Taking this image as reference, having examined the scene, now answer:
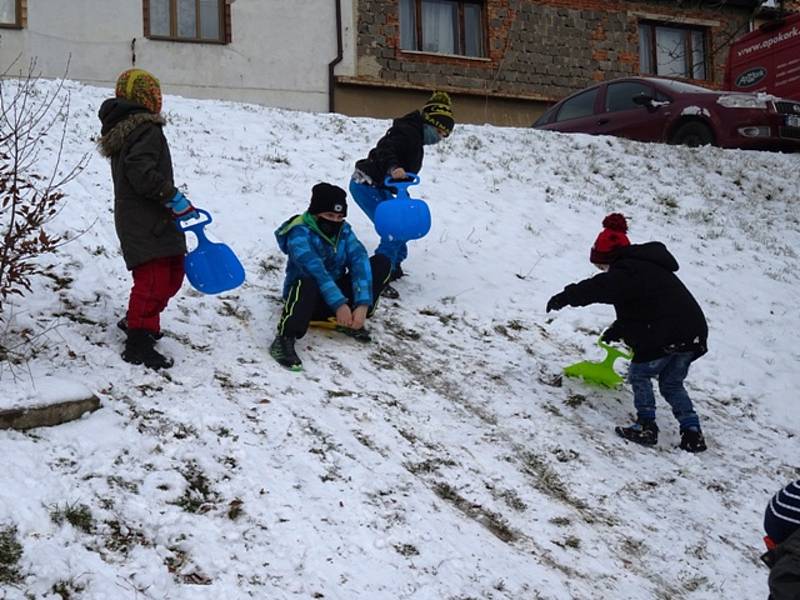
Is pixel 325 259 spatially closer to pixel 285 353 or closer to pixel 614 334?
pixel 285 353

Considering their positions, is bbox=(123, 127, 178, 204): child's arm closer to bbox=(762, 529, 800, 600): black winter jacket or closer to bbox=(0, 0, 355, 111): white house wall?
bbox=(762, 529, 800, 600): black winter jacket

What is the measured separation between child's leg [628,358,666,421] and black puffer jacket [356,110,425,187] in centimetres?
247

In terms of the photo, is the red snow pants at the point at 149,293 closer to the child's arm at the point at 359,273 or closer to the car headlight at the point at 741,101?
the child's arm at the point at 359,273

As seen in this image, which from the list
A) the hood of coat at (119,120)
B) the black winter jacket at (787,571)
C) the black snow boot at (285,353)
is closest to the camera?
the black winter jacket at (787,571)

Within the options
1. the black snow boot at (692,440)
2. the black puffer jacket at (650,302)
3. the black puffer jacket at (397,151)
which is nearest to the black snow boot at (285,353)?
the black puffer jacket at (650,302)

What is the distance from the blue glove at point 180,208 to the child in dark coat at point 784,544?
11.4 feet

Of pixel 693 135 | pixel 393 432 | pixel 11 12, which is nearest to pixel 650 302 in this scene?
pixel 393 432

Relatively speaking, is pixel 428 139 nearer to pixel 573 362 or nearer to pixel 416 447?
pixel 573 362

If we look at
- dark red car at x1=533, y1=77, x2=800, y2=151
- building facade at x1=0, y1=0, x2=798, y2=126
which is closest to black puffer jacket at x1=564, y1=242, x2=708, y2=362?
dark red car at x1=533, y1=77, x2=800, y2=151

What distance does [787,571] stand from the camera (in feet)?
9.72

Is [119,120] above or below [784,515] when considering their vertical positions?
above

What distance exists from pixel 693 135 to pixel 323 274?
9.21 m

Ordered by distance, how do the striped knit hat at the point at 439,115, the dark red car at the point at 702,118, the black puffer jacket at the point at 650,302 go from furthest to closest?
the dark red car at the point at 702,118, the striped knit hat at the point at 439,115, the black puffer jacket at the point at 650,302

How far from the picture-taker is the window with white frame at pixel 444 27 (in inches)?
776
